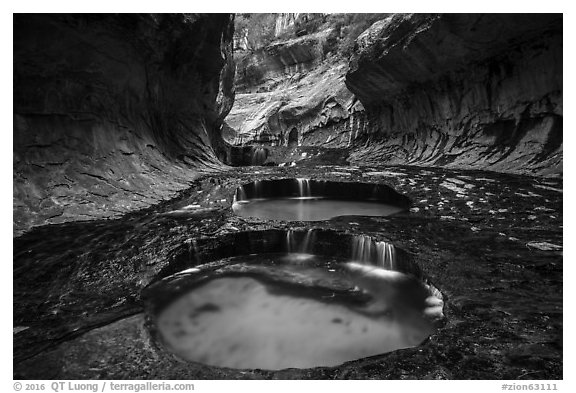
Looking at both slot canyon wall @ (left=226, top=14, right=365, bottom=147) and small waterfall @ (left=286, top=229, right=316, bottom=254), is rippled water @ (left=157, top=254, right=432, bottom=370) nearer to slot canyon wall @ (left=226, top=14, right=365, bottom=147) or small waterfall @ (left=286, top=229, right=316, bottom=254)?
small waterfall @ (left=286, top=229, right=316, bottom=254)

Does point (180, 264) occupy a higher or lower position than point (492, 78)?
lower

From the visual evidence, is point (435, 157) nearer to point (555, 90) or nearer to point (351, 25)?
point (555, 90)

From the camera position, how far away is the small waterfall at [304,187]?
10.1 meters

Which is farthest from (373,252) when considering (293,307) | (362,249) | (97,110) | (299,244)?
(97,110)

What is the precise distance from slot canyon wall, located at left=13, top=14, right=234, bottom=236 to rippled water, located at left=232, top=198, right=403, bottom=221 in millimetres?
2026

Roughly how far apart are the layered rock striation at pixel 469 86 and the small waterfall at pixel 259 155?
19.6 feet

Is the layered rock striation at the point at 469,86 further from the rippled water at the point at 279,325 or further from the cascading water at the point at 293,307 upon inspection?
the rippled water at the point at 279,325

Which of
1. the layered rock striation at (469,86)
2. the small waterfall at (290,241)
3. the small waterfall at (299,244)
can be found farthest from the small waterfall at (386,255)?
the layered rock striation at (469,86)

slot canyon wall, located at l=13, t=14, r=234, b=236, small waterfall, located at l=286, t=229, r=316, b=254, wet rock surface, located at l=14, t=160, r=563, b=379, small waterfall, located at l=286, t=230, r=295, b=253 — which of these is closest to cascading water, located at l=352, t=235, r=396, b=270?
wet rock surface, located at l=14, t=160, r=563, b=379

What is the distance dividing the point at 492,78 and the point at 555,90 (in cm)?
232

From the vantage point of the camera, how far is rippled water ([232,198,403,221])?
745cm

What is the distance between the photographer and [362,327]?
3.45m

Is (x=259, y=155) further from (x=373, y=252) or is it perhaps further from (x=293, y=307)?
(x=293, y=307)

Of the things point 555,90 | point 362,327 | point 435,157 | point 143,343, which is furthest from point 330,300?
point 435,157
